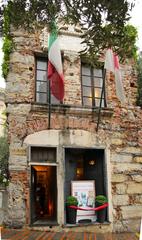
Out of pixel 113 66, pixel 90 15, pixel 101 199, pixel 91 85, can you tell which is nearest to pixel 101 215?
pixel 101 199

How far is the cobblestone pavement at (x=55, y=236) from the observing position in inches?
244

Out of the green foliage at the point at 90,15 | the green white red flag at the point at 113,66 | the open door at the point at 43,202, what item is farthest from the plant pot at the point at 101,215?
the green foliage at the point at 90,15

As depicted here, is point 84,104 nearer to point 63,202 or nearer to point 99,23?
point 63,202

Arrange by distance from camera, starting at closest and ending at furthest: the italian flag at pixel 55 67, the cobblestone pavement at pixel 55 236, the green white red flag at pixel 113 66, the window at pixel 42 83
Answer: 1. the cobblestone pavement at pixel 55 236
2. the italian flag at pixel 55 67
3. the green white red flag at pixel 113 66
4. the window at pixel 42 83

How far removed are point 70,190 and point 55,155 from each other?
1.05 meters

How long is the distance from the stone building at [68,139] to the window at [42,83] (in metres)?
0.03

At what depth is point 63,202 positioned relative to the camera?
738 centimetres

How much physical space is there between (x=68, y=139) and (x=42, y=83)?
1826mm

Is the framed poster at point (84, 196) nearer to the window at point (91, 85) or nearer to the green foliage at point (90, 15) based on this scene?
the window at point (91, 85)

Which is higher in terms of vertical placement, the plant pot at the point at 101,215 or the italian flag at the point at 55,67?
the italian flag at the point at 55,67

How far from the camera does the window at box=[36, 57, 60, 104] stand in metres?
8.16

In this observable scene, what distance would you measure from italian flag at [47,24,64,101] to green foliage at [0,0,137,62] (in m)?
2.44

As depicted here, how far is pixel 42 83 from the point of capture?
27.2 ft

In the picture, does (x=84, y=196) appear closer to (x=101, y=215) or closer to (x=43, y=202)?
(x=101, y=215)
